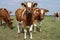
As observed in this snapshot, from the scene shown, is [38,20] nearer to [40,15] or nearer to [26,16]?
[40,15]

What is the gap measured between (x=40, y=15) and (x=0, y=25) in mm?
4943

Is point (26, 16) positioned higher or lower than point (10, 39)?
higher

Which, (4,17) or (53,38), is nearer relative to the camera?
(53,38)

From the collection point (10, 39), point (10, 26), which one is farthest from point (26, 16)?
point (10, 26)

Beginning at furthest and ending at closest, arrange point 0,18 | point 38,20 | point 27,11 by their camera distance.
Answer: point 0,18 < point 38,20 < point 27,11

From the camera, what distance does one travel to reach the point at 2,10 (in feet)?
77.4

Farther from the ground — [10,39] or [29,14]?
[29,14]

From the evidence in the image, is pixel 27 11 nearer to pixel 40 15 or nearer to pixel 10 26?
pixel 40 15

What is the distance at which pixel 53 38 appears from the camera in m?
16.0

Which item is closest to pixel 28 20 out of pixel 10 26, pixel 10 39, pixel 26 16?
pixel 26 16

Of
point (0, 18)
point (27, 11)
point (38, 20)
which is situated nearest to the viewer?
point (27, 11)

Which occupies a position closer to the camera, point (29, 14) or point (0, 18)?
point (29, 14)

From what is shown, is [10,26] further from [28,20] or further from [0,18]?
[28,20]

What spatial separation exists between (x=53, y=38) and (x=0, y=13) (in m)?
8.70
